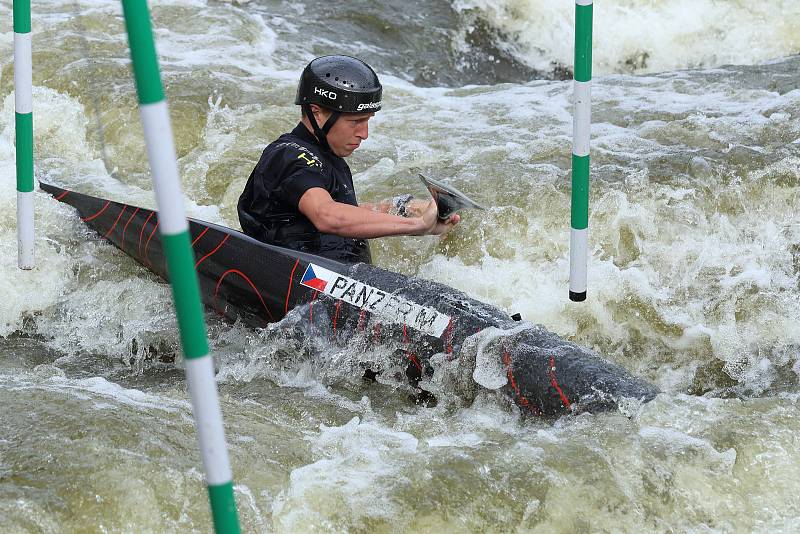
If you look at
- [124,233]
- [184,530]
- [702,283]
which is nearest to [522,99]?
→ [702,283]

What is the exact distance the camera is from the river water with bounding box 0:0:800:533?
294 centimetres

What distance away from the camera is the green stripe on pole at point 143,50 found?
1.86 metres

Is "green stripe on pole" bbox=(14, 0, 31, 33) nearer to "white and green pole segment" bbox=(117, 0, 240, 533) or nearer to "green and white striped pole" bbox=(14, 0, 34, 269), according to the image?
"green and white striped pole" bbox=(14, 0, 34, 269)

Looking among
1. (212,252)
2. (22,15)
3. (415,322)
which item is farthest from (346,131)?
(22,15)

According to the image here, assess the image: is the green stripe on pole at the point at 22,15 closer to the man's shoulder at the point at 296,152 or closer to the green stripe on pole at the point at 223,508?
the man's shoulder at the point at 296,152

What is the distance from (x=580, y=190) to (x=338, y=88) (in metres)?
1.05

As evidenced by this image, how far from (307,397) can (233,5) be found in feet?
20.6

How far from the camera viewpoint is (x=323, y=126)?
4172 mm

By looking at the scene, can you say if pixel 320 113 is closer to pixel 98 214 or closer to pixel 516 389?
pixel 516 389

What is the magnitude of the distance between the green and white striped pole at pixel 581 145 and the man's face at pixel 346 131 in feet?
2.93

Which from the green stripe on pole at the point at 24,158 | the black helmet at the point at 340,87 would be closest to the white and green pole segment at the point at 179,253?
the black helmet at the point at 340,87

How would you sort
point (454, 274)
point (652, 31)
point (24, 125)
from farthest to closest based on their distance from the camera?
point (652, 31)
point (454, 274)
point (24, 125)

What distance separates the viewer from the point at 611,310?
4.61m

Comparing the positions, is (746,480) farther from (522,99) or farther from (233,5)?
(233,5)
